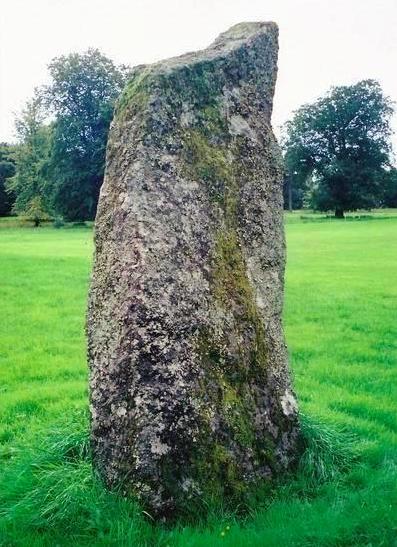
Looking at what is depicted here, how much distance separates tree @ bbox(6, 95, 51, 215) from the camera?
7506cm

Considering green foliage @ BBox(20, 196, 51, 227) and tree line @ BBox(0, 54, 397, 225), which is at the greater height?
tree line @ BBox(0, 54, 397, 225)

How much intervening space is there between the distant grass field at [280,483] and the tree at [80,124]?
5577 centimetres

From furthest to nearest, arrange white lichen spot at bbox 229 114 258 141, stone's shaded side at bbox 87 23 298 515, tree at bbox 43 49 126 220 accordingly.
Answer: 1. tree at bbox 43 49 126 220
2. white lichen spot at bbox 229 114 258 141
3. stone's shaded side at bbox 87 23 298 515

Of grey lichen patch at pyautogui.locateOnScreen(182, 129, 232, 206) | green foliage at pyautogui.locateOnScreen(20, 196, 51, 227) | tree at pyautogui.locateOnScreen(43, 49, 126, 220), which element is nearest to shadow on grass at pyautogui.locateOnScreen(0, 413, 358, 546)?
grey lichen patch at pyautogui.locateOnScreen(182, 129, 232, 206)

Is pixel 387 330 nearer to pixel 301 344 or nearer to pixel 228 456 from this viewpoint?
pixel 301 344

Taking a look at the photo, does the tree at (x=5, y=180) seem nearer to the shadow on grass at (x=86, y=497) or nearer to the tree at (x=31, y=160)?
the tree at (x=31, y=160)

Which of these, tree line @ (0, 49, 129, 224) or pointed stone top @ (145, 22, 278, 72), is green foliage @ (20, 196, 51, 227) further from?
pointed stone top @ (145, 22, 278, 72)

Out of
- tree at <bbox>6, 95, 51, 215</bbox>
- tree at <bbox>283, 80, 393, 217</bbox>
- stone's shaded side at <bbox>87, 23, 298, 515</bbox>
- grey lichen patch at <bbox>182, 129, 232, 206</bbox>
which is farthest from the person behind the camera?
tree at <bbox>283, 80, 393, 217</bbox>

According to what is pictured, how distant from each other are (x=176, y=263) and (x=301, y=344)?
6.52 meters

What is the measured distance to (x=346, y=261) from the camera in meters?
25.5

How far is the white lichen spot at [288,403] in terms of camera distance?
206 inches

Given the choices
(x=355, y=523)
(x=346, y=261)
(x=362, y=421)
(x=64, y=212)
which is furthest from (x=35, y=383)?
(x=64, y=212)

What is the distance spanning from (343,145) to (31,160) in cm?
3871

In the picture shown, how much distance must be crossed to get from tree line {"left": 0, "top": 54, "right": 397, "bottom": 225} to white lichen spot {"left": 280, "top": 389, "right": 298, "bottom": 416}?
64800 millimetres
